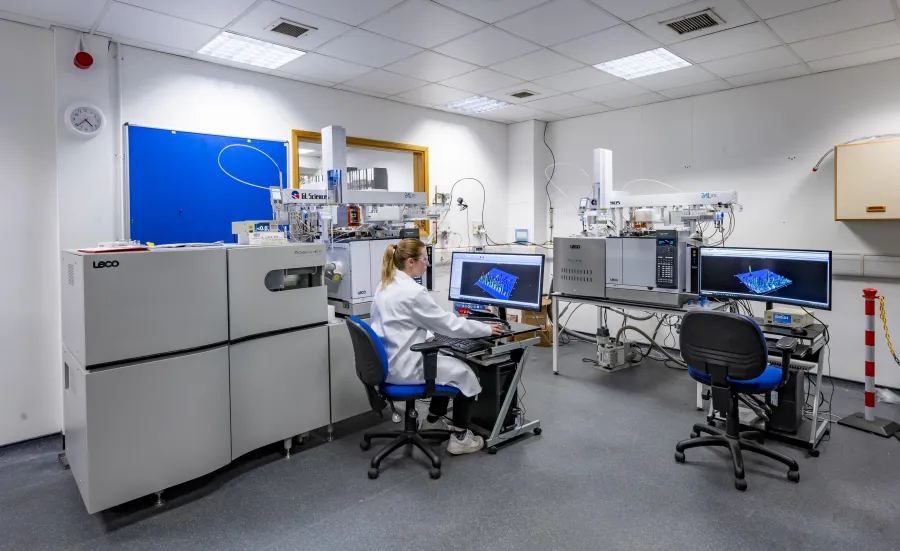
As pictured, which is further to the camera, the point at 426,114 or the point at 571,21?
the point at 426,114

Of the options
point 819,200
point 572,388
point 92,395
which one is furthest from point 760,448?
point 92,395

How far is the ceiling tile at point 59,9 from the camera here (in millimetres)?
2602

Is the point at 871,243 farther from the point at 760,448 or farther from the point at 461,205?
the point at 461,205

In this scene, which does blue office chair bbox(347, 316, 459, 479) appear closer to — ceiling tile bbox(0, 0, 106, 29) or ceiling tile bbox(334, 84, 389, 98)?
ceiling tile bbox(0, 0, 106, 29)

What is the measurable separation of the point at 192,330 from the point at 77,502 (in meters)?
0.95

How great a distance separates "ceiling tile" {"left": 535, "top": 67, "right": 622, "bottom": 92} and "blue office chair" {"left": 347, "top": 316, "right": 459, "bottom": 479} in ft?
8.69

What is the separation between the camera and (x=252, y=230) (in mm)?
2842

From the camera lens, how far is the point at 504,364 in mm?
2836

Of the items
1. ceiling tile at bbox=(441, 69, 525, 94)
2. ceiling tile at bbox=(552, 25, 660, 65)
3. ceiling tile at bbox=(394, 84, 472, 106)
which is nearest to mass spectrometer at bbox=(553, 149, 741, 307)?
ceiling tile at bbox=(552, 25, 660, 65)

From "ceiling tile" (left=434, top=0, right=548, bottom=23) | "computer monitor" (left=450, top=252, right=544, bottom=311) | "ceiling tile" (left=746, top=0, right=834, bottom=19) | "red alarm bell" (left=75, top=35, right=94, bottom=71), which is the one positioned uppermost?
"ceiling tile" (left=434, top=0, right=548, bottom=23)

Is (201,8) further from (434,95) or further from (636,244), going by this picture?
(636,244)

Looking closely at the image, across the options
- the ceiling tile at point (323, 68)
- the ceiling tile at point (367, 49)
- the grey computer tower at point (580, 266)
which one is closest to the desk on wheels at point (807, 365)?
the grey computer tower at point (580, 266)

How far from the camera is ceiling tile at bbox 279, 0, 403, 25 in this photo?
2680 mm

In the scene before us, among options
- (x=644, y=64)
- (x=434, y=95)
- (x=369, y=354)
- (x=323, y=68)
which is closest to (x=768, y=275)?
(x=644, y=64)
